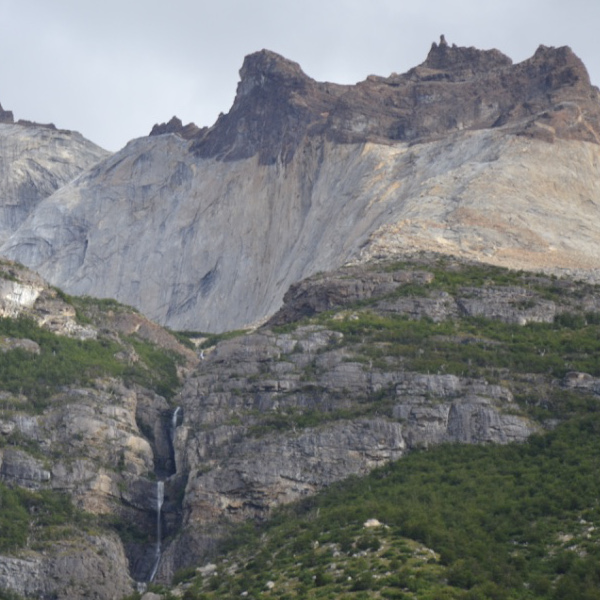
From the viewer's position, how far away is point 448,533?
72.6 metres

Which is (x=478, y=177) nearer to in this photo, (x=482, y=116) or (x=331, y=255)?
(x=331, y=255)

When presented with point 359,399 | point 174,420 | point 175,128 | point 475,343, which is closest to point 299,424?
point 359,399

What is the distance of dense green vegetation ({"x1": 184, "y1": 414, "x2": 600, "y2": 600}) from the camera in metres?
65.6

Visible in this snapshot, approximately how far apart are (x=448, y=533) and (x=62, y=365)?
1390 inches

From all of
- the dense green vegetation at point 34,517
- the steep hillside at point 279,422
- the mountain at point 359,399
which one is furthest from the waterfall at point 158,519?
the dense green vegetation at point 34,517

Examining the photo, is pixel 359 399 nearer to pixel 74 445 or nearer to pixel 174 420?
pixel 174 420

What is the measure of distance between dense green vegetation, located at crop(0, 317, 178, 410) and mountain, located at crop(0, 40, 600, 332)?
19819 mm

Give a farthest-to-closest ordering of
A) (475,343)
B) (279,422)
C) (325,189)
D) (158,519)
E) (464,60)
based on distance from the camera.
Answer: (464,60) < (325,189) < (475,343) < (279,422) < (158,519)

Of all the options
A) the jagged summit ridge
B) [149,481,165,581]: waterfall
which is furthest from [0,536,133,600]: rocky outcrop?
the jagged summit ridge

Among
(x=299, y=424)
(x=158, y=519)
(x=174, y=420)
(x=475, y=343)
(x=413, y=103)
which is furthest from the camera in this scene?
(x=413, y=103)

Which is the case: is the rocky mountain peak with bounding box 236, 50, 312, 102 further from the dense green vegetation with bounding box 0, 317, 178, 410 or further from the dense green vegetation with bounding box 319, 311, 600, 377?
the dense green vegetation with bounding box 319, 311, 600, 377

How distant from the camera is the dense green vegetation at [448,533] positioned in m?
65.6

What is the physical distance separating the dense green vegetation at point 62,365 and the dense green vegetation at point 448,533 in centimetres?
1920

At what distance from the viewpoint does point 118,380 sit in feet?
333
